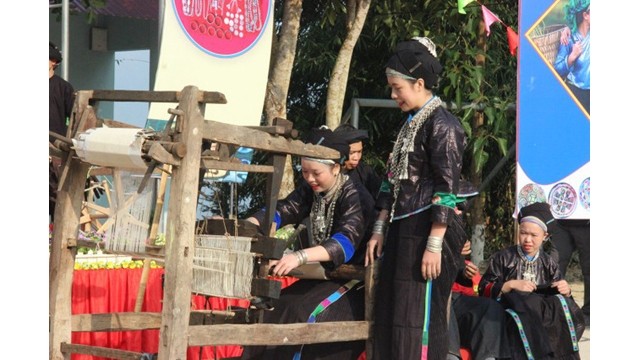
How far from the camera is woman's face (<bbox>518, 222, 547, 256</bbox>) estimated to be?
577 centimetres

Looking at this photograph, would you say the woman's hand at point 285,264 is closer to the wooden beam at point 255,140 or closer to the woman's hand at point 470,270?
the wooden beam at point 255,140

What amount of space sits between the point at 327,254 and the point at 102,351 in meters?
1.02

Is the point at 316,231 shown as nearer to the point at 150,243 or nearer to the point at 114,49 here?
the point at 150,243

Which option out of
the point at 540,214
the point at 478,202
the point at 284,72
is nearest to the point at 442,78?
the point at 478,202

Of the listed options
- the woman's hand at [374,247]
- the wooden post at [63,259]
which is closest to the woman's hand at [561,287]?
the woman's hand at [374,247]

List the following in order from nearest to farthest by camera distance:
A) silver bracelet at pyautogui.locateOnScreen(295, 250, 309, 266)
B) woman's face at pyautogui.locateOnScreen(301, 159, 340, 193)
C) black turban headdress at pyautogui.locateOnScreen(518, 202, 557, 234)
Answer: silver bracelet at pyautogui.locateOnScreen(295, 250, 309, 266) → woman's face at pyautogui.locateOnScreen(301, 159, 340, 193) → black turban headdress at pyautogui.locateOnScreen(518, 202, 557, 234)

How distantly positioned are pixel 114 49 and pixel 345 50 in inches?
152

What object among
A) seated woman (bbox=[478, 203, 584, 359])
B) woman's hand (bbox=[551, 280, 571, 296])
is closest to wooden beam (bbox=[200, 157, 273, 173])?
seated woman (bbox=[478, 203, 584, 359])

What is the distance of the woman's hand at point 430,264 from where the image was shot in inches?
175

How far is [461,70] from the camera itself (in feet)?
30.7

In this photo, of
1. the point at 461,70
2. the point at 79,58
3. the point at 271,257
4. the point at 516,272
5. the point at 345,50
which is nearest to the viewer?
the point at 271,257

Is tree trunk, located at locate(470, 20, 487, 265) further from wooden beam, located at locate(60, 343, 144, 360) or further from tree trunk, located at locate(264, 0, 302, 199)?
wooden beam, located at locate(60, 343, 144, 360)

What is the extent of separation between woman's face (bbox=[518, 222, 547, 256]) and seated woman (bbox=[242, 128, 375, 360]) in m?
1.18

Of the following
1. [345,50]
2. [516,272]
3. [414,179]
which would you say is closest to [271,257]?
[414,179]
